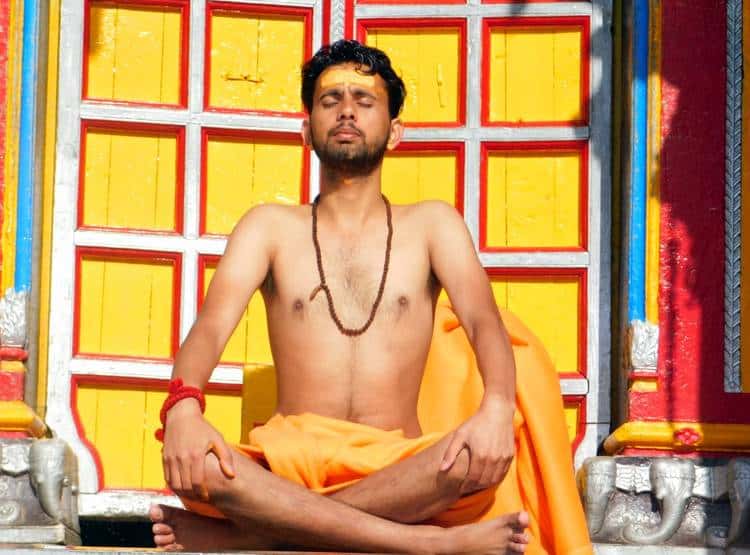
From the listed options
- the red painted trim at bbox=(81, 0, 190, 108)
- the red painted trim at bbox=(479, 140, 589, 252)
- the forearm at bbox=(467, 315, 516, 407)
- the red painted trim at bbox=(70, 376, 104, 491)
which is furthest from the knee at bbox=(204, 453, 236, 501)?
the red painted trim at bbox=(81, 0, 190, 108)

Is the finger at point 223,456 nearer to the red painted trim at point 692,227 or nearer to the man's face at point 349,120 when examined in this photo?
the man's face at point 349,120

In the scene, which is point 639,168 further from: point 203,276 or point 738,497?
point 203,276

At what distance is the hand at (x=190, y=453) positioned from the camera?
6.43m

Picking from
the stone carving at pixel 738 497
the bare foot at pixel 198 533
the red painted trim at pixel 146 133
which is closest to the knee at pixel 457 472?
the bare foot at pixel 198 533

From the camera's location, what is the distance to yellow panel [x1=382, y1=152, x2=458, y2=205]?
8781 mm

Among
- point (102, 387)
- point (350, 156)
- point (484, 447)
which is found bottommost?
point (484, 447)

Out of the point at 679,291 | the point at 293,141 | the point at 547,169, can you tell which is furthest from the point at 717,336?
the point at 293,141

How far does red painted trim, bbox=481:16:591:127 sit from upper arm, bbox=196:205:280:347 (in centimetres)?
187

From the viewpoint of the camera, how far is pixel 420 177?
8.80 metres

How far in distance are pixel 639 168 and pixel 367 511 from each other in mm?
2349

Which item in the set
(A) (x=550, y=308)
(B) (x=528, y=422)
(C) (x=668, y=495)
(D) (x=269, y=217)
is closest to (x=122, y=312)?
(D) (x=269, y=217)

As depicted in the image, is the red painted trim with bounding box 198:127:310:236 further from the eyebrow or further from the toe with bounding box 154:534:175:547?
the toe with bounding box 154:534:175:547

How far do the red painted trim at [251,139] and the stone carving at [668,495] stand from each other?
72.8 inches

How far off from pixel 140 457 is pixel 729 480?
7.48 ft
